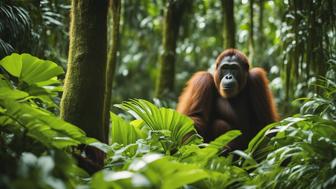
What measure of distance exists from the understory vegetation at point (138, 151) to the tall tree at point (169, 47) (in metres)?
2.89

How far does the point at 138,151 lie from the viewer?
2.95 meters

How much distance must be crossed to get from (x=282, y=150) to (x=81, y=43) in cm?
127

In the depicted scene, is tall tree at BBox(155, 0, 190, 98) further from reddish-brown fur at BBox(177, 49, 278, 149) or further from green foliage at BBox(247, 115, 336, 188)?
green foliage at BBox(247, 115, 336, 188)

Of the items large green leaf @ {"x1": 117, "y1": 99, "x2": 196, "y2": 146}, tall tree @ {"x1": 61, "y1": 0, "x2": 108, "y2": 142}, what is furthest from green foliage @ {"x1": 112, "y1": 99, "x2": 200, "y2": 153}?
tall tree @ {"x1": 61, "y1": 0, "x2": 108, "y2": 142}

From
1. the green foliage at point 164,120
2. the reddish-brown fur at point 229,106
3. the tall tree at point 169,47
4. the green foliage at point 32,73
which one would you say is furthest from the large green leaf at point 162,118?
the tall tree at point 169,47

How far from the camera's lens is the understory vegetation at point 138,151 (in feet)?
6.96

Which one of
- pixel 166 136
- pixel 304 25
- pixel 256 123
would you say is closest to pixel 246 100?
pixel 256 123

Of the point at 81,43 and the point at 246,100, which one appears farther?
the point at 246,100

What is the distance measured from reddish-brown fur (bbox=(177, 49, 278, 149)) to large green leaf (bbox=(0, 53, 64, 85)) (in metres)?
1.98

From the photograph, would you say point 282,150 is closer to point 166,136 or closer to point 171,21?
point 166,136

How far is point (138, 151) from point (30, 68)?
757mm

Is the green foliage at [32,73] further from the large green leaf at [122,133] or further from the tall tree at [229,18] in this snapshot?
the tall tree at [229,18]

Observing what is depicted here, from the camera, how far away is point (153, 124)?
3.42 metres

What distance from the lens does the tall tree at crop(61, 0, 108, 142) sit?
2.93 metres
